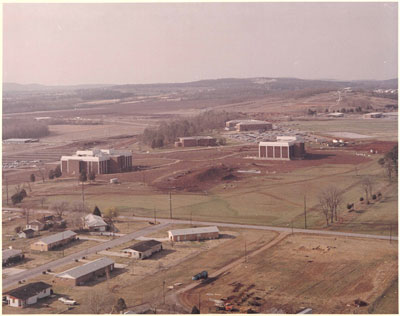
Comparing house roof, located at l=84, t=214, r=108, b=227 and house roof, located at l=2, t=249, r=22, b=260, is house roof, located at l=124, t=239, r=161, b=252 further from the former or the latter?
house roof, located at l=2, t=249, r=22, b=260

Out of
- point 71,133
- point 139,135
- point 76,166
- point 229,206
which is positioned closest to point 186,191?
point 229,206

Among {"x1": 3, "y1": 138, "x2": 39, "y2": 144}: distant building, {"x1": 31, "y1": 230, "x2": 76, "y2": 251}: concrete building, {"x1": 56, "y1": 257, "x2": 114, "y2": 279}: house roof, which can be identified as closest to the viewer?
{"x1": 56, "y1": 257, "x2": 114, "y2": 279}: house roof

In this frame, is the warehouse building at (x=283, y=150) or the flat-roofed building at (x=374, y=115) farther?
the flat-roofed building at (x=374, y=115)

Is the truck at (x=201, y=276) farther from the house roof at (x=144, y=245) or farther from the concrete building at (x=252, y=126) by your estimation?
the concrete building at (x=252, y=126)

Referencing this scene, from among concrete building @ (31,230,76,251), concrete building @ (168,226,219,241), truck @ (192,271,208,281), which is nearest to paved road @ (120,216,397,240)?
concrete building @ (168,226,219,241)

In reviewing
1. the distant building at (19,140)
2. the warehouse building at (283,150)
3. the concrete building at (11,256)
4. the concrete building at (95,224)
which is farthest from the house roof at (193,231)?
the distant building at (19,140)

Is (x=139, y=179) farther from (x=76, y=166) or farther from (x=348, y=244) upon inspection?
(x=348, y=244)

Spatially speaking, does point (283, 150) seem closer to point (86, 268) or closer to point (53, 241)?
point (53, 241)
